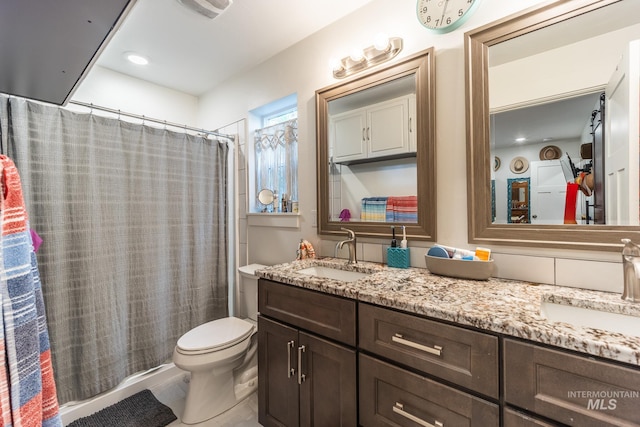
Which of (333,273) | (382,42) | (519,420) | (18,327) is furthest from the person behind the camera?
(333,273)

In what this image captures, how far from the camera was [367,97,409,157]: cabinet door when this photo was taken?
144 centimetres

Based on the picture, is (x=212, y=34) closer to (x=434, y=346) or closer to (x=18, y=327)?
(x=18, y=327)

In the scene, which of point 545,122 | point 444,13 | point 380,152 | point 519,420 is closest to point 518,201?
point 545,122

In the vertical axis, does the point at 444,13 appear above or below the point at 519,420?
above

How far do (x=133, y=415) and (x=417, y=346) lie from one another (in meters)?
1.73

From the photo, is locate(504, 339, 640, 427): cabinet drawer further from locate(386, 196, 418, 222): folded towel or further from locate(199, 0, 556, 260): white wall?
locate(386, 196, 418, 222): folded towel

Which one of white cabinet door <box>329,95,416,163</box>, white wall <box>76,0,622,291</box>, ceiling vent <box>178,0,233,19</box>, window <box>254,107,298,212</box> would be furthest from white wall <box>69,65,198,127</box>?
white cabinet door <box>329,95,416,163</box>

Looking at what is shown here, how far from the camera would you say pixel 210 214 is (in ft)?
7.16

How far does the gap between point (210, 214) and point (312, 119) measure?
43.5 inches

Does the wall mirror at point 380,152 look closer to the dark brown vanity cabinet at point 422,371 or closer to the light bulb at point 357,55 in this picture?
the light bulb at point 357,55

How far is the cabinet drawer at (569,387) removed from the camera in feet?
1.98

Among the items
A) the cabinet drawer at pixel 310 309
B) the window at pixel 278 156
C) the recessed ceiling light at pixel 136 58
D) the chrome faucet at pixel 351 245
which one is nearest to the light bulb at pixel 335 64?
the window at pixel 278 156

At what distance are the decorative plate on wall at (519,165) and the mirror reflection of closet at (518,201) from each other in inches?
1.5

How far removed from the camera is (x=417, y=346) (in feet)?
2.86
